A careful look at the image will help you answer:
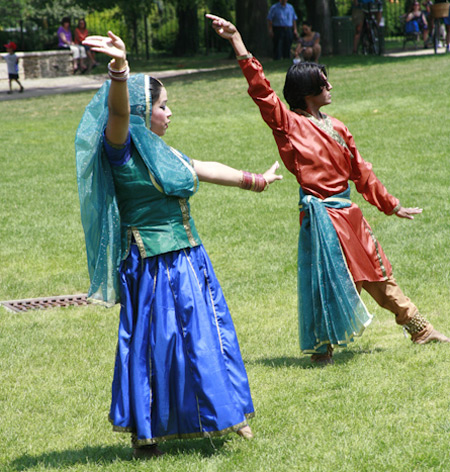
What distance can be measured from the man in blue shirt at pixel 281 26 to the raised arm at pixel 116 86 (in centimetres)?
1869

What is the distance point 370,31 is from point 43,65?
11273 millimetres

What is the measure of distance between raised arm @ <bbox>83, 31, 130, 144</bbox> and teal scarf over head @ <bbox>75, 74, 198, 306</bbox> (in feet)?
0.35

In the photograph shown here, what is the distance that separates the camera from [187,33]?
110 feet

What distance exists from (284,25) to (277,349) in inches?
692

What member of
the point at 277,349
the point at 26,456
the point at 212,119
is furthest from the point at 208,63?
the point at 26,456

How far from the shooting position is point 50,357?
549cm

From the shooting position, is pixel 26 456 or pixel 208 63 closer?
pixel 26 456

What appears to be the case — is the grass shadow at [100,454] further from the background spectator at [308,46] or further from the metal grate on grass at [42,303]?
the background spectator at [308,46]

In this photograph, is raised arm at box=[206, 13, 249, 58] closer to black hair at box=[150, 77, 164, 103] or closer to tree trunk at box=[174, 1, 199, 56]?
black hair at box=[150, 77, 164, 103]

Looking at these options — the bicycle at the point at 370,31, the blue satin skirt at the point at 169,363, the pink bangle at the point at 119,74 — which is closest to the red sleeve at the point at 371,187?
the blue satin skirt at the point at 169,363

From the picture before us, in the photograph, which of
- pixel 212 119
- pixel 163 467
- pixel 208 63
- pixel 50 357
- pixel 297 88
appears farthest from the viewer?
pixel 208 63

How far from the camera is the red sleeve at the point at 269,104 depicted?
4.72 m

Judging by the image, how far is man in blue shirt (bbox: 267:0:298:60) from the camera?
21797 mm

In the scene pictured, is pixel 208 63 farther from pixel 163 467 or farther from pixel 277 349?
pixel 163 467
